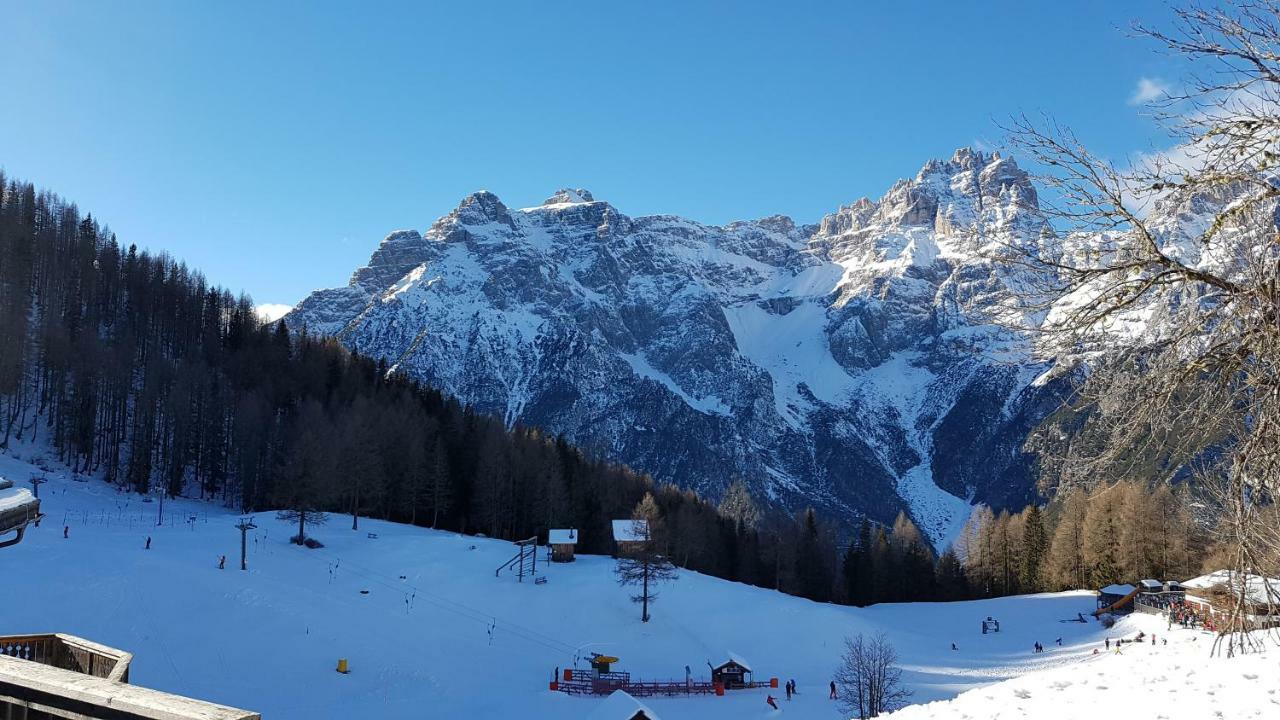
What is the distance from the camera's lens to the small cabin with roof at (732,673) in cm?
3578

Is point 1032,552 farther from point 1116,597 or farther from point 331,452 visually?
point 331,452

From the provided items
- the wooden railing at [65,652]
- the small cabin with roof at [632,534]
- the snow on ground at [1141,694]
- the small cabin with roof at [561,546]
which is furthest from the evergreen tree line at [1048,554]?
the wooden railing at [65,652]

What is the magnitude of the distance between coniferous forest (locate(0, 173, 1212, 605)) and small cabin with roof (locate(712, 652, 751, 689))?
522 inches

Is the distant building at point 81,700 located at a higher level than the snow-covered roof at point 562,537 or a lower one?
higher

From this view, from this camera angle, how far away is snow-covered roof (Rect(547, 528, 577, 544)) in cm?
5341

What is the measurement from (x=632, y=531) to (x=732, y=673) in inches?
670

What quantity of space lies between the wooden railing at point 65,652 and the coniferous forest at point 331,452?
4155cm

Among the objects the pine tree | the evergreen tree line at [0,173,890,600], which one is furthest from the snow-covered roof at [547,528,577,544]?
the pine tree

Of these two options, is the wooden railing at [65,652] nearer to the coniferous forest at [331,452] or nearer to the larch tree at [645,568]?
the larch tree at [645,568]

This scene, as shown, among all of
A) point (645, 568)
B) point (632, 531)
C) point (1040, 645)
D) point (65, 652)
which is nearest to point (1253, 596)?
point (65, 652)

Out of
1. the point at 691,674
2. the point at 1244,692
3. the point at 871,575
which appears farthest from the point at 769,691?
the point at 871,575

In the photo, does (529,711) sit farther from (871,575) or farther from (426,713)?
(871,575)

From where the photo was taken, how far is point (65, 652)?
894 centimetres

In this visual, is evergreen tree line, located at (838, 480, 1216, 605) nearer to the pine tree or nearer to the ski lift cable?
the pine tree
